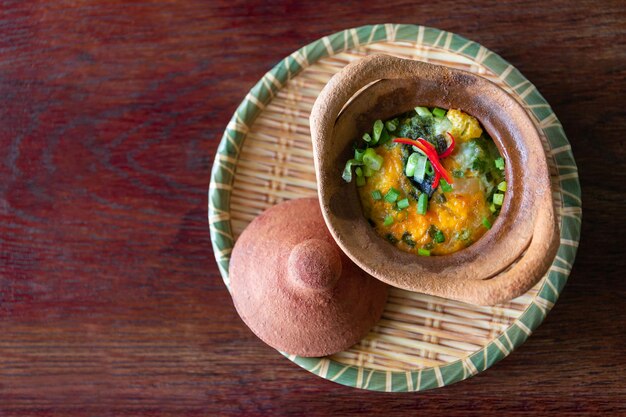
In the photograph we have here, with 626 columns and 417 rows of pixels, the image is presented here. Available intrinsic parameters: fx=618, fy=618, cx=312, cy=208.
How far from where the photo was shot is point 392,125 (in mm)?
1326

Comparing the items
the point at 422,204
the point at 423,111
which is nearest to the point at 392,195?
the point at 422,204

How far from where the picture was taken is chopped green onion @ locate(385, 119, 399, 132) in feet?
4.35

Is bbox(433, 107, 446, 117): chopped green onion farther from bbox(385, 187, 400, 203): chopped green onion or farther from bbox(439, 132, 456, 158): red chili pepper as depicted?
bbox(385, 187, 400, 203): chopped green onion

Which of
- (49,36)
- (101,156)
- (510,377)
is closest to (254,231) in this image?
(101,156)

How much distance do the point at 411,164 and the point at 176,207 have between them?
699 mm

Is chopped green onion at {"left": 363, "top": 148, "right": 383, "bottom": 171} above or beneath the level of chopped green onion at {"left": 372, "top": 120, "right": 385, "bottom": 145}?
beneath

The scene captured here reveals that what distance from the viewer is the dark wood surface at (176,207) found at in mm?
1582

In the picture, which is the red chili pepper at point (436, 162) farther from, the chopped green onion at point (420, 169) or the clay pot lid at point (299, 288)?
the clay pot lid at point (299, 288)

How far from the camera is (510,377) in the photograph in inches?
62.7

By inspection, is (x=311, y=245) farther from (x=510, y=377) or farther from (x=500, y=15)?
(x=500, y=15)

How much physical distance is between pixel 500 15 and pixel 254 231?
86 centimetres

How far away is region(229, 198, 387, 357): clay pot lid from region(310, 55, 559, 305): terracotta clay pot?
10 cm

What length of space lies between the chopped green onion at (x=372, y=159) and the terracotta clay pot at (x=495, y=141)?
0.04 metres

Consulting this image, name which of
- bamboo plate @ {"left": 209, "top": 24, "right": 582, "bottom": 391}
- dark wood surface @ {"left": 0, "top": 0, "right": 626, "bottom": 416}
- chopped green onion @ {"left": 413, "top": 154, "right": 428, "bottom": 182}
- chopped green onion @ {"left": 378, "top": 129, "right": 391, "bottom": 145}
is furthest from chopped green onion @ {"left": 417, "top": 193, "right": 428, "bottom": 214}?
dark wood surface @ {"left": 0, "top": 0, "right": 626, "bottom": 416}
